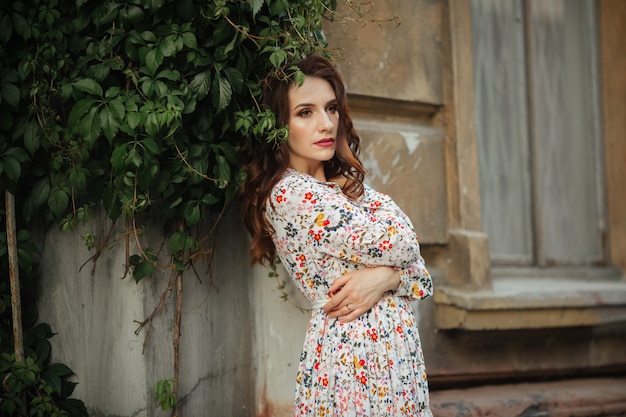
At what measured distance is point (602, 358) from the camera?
431cm

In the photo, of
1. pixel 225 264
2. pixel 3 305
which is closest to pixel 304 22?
pixel 225 264

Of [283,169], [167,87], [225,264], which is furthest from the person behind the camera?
[225,264]

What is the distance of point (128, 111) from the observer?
2.58 metres

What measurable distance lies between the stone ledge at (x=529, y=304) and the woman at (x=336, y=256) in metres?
0.92

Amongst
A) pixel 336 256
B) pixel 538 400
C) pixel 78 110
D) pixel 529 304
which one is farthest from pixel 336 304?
pixel 538 400

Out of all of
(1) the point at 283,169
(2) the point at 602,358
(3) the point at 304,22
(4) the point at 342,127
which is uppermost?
(3) the point at 304,22

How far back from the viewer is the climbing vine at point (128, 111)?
2617 mm

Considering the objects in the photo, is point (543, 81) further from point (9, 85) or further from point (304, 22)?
point (9, 85)

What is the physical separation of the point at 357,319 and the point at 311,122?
2.51 feet

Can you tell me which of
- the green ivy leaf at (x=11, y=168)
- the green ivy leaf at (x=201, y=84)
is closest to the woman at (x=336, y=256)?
the green ivy leaf at (x=201, y=84)

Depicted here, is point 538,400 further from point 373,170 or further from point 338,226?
point 338,226

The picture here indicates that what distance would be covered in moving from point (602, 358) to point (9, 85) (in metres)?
3.47

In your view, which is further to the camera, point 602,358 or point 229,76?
point 602,358

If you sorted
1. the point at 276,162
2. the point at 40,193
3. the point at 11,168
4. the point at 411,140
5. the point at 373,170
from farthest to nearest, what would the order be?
the point at 411,140, the point at 373,170, the point at 276,162, the point at 40,193, the point at 11,168
